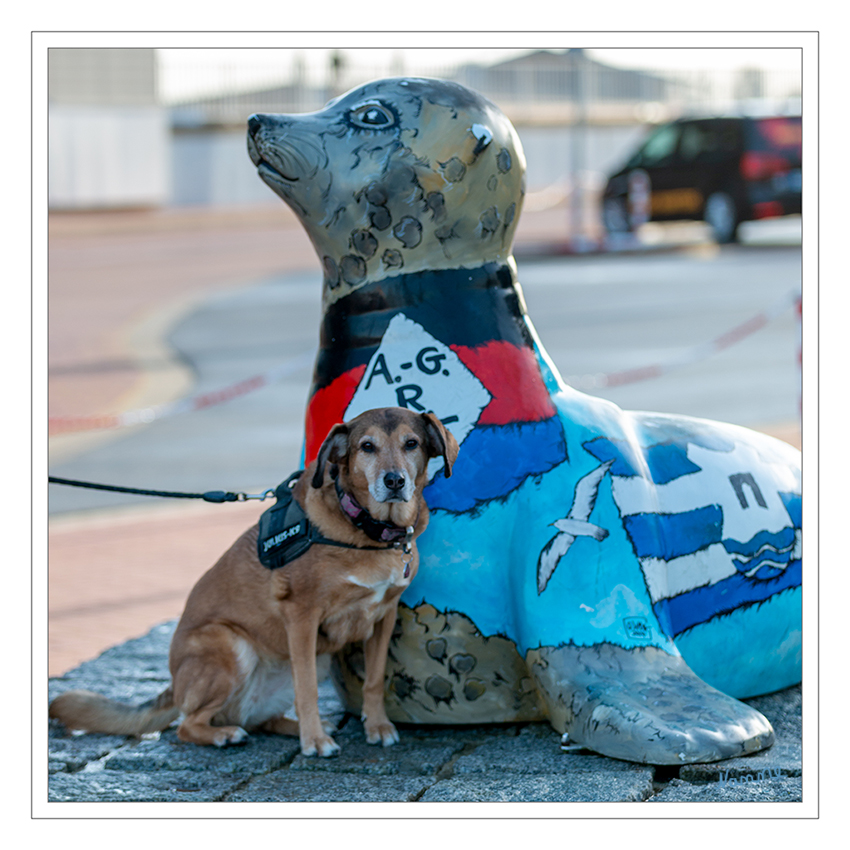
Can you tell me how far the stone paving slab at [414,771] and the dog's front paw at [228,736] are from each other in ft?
0.09

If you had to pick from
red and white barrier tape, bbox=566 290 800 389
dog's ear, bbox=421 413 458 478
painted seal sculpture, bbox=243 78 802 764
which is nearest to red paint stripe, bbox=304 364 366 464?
painted seal sculpture, bbox=243 78 802 764

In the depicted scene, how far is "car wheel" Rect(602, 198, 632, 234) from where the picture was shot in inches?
951

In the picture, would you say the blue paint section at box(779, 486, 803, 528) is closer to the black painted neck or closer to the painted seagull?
the painted seagull

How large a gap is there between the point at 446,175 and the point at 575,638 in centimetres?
156

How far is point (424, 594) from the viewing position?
408 centimetres

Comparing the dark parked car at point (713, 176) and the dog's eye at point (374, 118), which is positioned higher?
the dark parked car at point (713, 176)

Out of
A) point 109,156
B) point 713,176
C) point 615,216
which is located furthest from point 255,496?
point 109,156

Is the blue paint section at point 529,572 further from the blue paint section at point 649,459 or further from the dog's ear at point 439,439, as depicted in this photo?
the dog's ear at point 439,439

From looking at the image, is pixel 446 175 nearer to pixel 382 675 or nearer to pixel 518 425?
pixel 518 425

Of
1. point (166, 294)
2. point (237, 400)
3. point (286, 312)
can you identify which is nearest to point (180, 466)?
point (237, 400)

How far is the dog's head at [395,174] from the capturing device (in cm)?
419

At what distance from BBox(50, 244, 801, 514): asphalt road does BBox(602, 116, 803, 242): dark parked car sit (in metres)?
0.73

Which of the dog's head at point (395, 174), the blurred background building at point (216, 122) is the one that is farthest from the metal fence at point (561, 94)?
the dog's head at point (395, 174)

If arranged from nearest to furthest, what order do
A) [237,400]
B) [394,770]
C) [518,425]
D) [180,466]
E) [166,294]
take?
[394,770], [518,425], [180,466], [237,400], [166,294]
